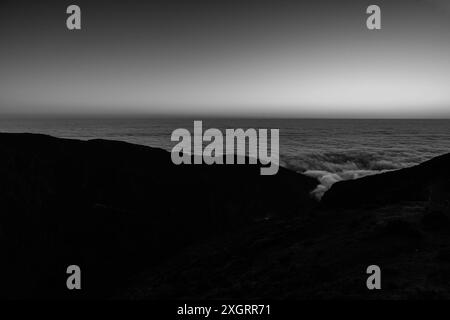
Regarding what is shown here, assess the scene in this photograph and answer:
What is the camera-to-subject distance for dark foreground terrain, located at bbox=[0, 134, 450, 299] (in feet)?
40.7

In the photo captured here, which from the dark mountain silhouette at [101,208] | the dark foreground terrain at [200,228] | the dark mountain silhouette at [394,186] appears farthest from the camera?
the dark mountain silhouette at [101,208]

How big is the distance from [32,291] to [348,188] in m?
26.6

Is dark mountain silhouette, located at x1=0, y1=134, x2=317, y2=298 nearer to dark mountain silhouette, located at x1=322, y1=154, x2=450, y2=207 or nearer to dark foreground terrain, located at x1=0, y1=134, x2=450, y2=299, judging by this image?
dark foreground terrain, located at x1=0, y1=134, x2=450, y2=299

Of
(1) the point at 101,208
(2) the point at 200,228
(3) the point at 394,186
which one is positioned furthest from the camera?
(2) the point at 200,228

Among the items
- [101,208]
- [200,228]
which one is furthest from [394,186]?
[101,208]

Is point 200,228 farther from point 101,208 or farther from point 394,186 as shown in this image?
point 394,186

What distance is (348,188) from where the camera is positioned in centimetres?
2925

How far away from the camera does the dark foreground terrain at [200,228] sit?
12414 mm

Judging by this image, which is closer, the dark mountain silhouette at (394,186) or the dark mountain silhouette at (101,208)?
the dark mountain silhouette at (394,186)

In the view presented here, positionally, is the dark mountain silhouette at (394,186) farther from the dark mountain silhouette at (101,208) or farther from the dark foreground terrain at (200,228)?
the dark mountain silhouette at (101,208)

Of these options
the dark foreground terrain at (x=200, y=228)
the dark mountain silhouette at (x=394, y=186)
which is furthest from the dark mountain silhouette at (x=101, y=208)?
the dark mountain silhouette at (x=394, y=186)

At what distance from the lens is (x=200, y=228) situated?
105ft
